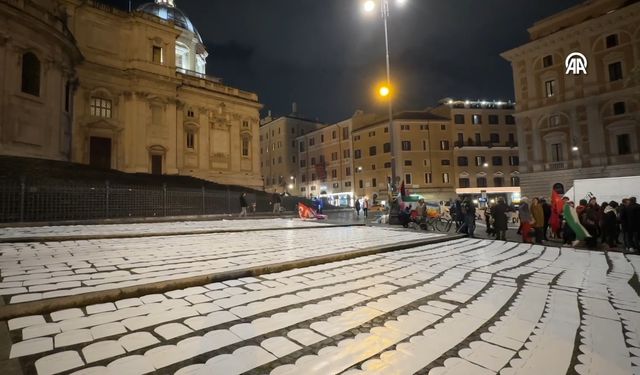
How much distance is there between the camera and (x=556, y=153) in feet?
117

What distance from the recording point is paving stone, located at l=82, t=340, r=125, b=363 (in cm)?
231

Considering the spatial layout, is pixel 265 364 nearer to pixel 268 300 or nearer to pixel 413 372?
pixel 413 372

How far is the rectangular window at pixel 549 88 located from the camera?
118 ft

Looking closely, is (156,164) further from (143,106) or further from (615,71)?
(615,71)

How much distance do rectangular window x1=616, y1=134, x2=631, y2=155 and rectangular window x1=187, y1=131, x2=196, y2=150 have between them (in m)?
45.1

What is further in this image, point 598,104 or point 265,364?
point 598,104

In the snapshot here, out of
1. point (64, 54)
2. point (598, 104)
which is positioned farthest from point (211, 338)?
point (598, 104)

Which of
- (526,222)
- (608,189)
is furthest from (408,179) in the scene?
(526,222)

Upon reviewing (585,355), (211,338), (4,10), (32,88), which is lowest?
(585,355)

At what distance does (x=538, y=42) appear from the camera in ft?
119

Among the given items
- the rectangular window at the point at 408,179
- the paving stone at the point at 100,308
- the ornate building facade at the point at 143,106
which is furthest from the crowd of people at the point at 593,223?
the rectangular window at the point at 408,179

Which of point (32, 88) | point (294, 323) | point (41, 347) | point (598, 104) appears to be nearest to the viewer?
point (41, 347)

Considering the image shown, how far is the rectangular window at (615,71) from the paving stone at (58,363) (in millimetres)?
45277

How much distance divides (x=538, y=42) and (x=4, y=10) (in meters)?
48.1
